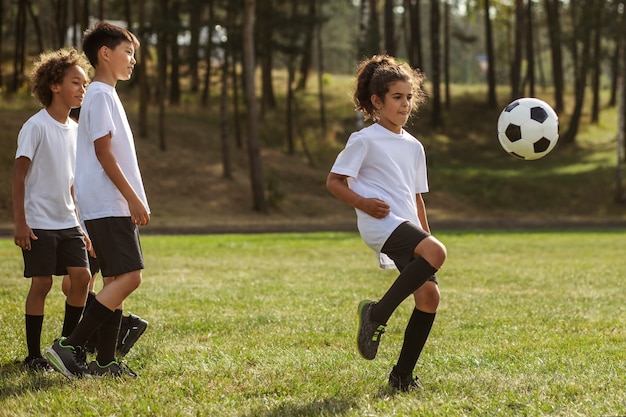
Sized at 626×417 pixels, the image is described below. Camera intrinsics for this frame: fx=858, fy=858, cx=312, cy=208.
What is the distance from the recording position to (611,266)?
13156 millimetres

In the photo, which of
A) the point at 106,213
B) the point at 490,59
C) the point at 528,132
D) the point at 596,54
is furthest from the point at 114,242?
the point at 490,59

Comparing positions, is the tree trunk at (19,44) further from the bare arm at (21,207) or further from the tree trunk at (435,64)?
the bare arm at (21,207)

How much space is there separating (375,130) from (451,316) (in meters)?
3.33

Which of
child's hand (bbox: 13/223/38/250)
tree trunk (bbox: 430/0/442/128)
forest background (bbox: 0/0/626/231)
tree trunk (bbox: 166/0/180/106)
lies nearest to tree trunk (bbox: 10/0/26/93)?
forest background (bbox: 0/0/626/231)

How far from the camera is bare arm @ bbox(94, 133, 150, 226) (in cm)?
488

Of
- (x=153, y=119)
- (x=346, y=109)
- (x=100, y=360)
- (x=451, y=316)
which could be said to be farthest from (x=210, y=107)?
(x=100, y=360)

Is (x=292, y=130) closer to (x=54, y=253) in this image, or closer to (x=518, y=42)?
(x=518, y=42)

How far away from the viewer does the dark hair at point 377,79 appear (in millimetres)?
5059

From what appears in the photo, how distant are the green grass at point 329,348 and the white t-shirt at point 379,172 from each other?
0.93 metres

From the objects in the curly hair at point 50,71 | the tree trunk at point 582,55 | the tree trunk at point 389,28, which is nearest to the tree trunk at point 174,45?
the tree trunk at point 389,28

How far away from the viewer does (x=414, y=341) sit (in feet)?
15.9

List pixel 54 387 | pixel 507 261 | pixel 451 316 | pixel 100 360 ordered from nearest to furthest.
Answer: pixel 54 387 → pixel 100 360 → pixel 451 316 → pixel 507 261

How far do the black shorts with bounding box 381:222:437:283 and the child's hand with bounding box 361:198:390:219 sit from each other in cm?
12

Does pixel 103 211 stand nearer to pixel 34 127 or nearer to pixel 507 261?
pixel 34 127
